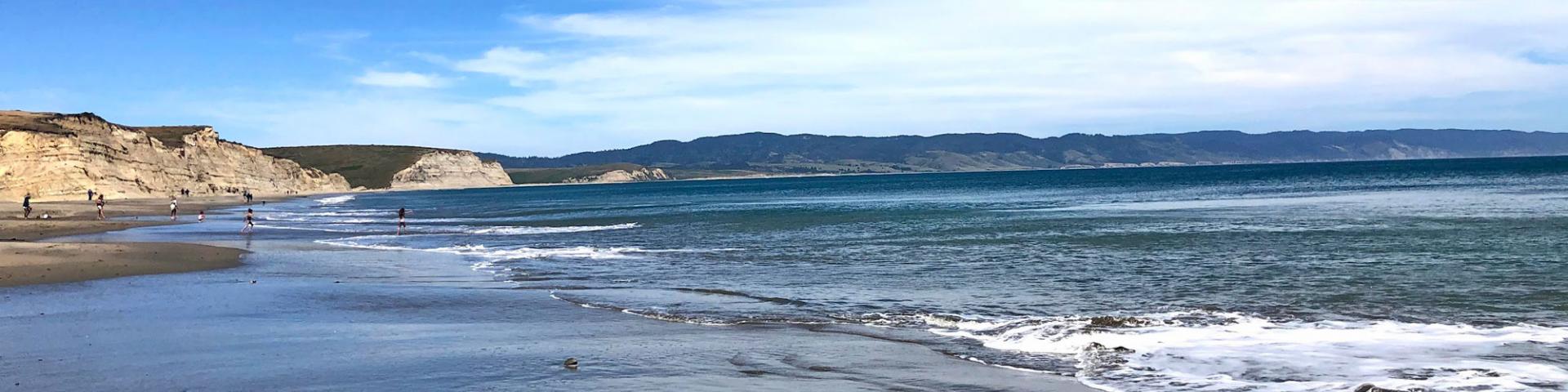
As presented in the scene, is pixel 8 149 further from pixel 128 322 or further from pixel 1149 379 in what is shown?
pixel 1149 379

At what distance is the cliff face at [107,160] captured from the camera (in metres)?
83.7

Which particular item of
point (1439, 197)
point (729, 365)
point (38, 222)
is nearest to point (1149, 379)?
point (729, 365)

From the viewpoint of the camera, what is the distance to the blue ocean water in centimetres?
1113

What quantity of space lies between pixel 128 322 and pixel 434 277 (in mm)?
8316

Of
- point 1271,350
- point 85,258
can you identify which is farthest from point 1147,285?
point 85,258

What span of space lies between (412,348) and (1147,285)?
12200mm

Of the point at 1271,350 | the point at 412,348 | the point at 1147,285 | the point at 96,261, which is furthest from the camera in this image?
the point at 96,261

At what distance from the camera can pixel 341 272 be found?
23.1 metres

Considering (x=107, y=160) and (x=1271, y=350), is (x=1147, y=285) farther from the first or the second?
(x=107, y=160)

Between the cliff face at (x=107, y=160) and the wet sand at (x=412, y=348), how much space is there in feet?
255

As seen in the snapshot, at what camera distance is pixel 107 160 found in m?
93.4

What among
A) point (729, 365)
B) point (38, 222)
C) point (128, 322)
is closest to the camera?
point (729, 365)

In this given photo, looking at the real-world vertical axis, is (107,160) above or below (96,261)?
above

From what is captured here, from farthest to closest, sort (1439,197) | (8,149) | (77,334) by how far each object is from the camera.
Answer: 1. (8,149)
2. (1439,197)
3. (77,334)
